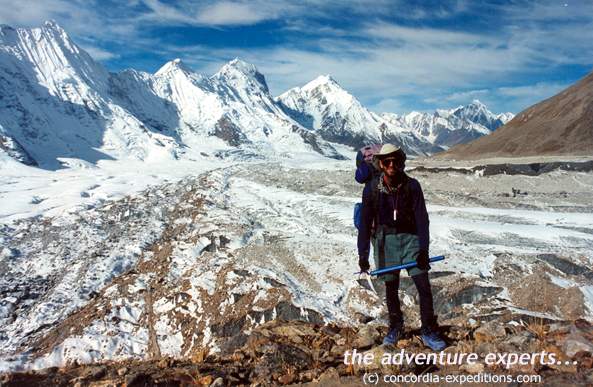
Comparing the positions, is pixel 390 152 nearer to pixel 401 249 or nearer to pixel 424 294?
pixel 401 249

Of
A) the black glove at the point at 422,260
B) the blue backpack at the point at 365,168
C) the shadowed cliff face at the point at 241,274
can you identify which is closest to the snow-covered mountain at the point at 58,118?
the shadowed cliff face at the point at 241,274

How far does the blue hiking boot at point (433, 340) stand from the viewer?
18.6 ft

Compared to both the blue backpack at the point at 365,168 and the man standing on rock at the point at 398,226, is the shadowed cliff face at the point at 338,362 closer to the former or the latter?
the man standing on rock at the point at 398,226

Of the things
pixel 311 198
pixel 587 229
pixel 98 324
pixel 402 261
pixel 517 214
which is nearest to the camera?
pixel 402 261

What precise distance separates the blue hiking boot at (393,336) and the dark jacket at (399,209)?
51.7 inches

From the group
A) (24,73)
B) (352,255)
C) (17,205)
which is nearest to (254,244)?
(352,255)

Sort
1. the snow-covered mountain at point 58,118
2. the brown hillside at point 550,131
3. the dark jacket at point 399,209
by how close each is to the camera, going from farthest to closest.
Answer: the snow-covered mountain at point 58,118 < the brown hillside at point 550,131 < the dark jacket at point 399,209

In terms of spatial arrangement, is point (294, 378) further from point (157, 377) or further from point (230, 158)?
point (230, 158)

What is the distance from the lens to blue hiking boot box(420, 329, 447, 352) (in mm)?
5676

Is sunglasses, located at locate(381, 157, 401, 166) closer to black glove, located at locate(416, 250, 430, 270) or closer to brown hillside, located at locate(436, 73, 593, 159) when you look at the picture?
black glove, located at locate(416, 250, 430, 270)

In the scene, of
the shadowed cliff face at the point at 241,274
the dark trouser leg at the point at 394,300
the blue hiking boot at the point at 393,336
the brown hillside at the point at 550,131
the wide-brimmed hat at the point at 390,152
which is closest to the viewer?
the wide-brimmed hat at the point at 390,152

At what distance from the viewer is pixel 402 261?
5.69 meters

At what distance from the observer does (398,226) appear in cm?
567

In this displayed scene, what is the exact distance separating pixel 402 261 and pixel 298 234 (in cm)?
Result: 1380
